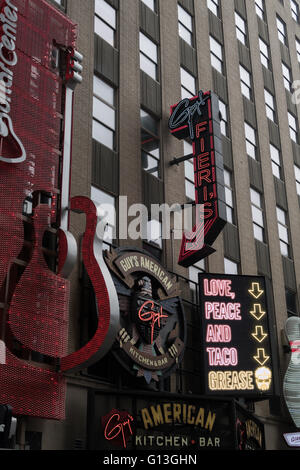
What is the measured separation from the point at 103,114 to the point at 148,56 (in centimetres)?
570

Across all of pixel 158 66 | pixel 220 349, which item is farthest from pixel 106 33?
pixel 220 349

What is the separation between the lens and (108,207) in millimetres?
22672

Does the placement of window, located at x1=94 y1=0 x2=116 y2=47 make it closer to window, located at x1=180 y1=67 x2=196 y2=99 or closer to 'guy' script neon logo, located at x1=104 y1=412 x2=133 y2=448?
window, located at x1=180 y1=67 x2=196 y2=99

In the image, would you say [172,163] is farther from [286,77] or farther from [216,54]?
[286,77]

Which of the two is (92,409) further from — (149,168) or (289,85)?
(289,85)

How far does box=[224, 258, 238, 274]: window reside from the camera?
29.3 meters

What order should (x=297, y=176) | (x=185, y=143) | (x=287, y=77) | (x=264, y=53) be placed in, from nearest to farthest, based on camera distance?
(x=185, y=143) < (x=297, y=176) < (x=264, y=53) < (x=287, y=77)

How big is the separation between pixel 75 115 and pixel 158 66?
802 centimetres

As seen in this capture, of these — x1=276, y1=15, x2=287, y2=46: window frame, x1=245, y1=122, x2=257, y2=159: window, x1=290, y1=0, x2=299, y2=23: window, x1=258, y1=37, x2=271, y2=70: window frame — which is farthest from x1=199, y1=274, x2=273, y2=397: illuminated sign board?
x1=290, y1=0, x2=299, y2=23: window

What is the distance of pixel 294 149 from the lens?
40938mm

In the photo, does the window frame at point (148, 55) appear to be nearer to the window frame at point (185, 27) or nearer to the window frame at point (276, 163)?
the window frame at point (185, 27)

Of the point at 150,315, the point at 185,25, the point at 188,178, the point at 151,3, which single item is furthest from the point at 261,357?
the point at 185,25

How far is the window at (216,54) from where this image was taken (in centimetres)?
3469

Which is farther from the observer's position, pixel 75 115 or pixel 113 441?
pixel 75 115
